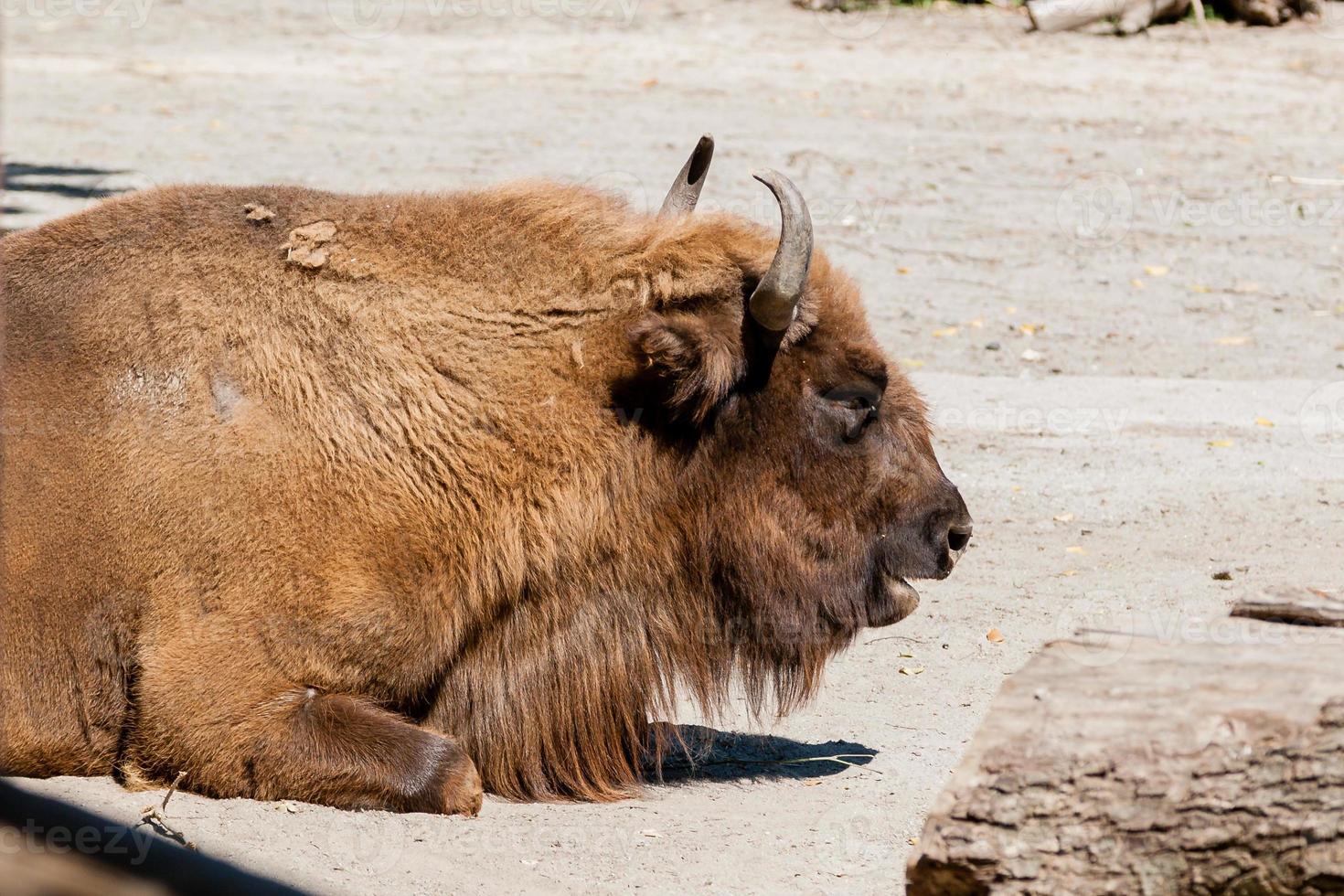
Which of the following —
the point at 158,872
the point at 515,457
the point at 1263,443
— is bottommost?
the point at 1263,443

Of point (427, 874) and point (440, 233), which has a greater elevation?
point (440, 233)

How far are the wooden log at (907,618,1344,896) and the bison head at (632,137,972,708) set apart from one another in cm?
150

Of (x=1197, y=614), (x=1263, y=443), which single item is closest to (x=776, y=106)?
(x=1263, y=443)

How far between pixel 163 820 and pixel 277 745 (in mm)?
342

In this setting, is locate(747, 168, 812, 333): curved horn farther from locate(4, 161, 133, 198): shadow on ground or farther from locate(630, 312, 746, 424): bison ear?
locate(4, 161, 133, 198): shadow on ground

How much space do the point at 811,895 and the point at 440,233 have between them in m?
2.17

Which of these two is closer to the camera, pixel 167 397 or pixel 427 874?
pixel 427 874

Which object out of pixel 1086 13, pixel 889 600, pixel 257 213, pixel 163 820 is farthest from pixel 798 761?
pixel 1086 13

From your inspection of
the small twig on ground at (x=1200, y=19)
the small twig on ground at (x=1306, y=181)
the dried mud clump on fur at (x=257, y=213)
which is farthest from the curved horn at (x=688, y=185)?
the small twig on ground at (x=1200, y=19)

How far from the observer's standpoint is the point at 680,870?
4.07 metres

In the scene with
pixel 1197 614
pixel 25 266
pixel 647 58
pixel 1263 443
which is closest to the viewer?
pixel 25 266

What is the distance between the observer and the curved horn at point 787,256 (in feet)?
14.1

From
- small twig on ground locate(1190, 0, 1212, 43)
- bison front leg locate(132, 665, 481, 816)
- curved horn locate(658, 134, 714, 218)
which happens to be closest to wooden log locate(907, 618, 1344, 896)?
bison front leg locate(132, 665, 481, 816)

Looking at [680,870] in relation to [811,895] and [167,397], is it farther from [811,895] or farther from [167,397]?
[167,397]
